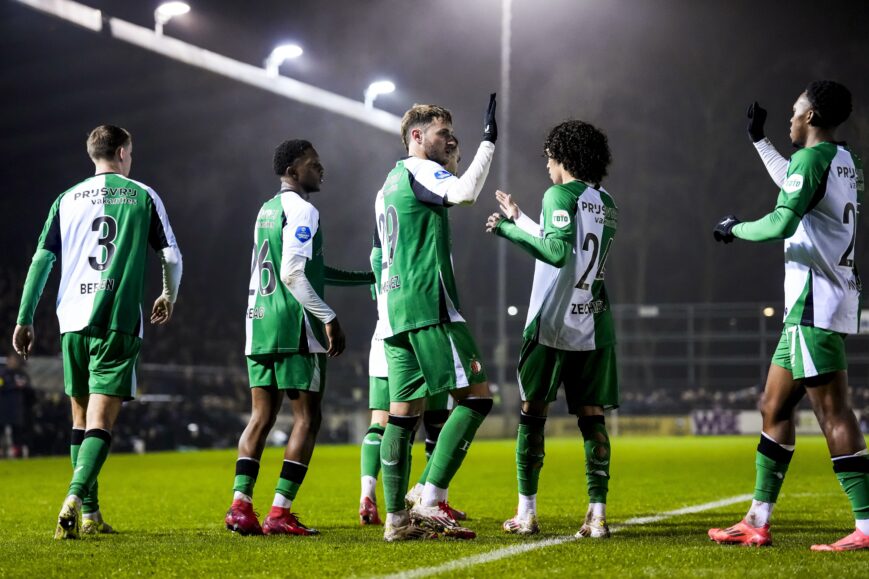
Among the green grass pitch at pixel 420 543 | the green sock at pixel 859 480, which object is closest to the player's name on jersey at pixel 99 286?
the green grass pitch at pixel 420 543

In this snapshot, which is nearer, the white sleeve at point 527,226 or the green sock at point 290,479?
the white sleeve at point 527,226

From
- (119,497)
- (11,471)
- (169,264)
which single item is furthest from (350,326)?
(169,264)

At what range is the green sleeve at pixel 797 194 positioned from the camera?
4.80 m

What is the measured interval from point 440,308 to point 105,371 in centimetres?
200

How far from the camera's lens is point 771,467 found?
16.9 ft

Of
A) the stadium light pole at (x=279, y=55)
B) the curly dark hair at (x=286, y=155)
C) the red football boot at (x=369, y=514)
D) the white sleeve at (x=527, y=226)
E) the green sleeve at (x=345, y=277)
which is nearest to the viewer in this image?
the white sleeve at (x=527, y=226)

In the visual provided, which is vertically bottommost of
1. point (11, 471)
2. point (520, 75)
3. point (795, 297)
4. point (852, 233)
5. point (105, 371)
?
A: point (11, 471)

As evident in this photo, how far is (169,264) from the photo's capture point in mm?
6133

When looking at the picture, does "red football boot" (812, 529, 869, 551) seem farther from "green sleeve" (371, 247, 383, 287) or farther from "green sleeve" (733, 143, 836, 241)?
"green sleeve" (371, 247, 383, 287)

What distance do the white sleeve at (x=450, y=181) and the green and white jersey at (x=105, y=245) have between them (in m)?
1.56

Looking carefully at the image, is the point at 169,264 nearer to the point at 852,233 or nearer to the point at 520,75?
the point at 852,233

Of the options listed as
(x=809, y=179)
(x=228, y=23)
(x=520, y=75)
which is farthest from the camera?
(x=520, y=75)

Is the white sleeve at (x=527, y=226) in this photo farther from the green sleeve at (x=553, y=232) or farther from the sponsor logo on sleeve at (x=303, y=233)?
the sponsor logo on sleeve at (x=303, y=233)

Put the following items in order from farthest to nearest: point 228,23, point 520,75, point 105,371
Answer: point 520,75 → point 228,23 → point 105,371
